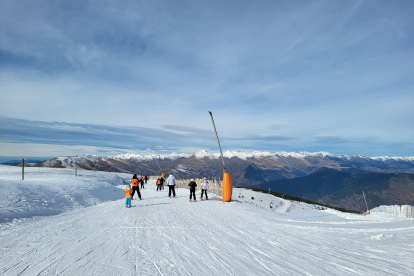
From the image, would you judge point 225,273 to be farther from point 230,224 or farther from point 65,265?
point 230,224

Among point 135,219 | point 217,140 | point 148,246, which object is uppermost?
point 217,140

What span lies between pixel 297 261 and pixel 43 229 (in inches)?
345

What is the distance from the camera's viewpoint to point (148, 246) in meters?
5.97

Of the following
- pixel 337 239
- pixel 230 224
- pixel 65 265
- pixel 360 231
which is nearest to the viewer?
pixel 65 265

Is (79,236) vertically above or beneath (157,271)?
beneath

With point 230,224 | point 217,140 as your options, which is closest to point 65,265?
point 230,224

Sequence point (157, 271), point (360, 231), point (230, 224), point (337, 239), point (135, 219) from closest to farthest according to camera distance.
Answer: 1. point (157, 271)
2. point (337, 239)
3. point (360, 231)
4. point (230, 224)
5. point (135, 219)

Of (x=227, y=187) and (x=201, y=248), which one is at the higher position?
(x=201, y=248)

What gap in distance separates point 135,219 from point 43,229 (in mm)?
3308

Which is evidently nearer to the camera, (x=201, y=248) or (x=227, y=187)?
(x=201, y=248)

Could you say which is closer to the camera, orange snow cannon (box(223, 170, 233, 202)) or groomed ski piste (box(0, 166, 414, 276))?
groomed ski piste (box(0, 166, 414, 276))

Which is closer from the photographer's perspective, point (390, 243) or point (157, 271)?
point (157, 271)

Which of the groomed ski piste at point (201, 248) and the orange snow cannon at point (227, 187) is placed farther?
the orange snow cannon at point (227, 187)

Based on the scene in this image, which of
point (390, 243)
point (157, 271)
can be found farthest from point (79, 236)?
point (390, 243)
